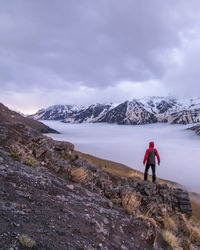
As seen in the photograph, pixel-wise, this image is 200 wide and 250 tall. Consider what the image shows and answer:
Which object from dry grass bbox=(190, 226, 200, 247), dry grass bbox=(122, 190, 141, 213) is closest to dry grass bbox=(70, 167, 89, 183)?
dry grass bbox=(122, 190, 141, 213)

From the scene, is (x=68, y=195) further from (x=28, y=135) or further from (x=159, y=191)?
(x=28, y=135)

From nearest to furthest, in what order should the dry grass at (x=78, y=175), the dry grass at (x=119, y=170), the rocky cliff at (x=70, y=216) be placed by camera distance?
the rocky cliff at (x=70, y=216), the dry grass at (x=78, y=175), the dry grass at (x=119, y=170)

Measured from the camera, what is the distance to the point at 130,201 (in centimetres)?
1013

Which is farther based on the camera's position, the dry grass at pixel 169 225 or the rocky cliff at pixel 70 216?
the dry grass at pixel 169 225

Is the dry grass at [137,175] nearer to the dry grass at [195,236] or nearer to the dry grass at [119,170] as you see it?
the dry grass at [119,170]

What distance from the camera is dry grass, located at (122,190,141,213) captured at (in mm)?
9773

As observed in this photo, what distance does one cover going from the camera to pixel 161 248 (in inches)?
259

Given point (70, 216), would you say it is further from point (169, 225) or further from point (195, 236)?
point (195, 236)

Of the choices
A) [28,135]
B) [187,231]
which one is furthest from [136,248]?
[28,135]

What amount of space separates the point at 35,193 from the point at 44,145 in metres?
8.77

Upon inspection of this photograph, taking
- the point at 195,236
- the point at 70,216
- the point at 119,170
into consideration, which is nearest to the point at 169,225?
the point at 195,236

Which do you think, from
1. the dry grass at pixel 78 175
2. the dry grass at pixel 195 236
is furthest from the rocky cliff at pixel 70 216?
the dry grass at pixel 195 236

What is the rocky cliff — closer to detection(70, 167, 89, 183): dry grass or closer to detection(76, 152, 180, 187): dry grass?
detection(70, 167, 89, 183): dry grass

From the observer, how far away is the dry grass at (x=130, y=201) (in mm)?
9773
